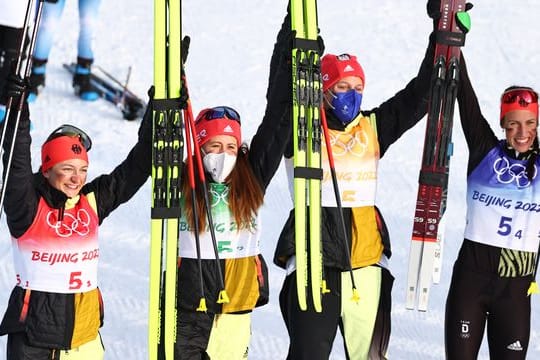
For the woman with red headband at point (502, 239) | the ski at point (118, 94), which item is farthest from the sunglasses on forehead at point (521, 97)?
the ski at point (118, 94)

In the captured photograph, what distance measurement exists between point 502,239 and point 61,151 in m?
1.92

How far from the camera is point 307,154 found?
4.20m

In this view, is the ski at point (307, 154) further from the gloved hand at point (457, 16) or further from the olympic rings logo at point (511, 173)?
the olympic rings logo at point (511, 173)

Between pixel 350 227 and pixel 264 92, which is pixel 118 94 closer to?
pixel 264 92

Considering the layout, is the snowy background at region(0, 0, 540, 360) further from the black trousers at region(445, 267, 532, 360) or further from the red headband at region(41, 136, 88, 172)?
the red headband at region(41, 136, 88, 172)

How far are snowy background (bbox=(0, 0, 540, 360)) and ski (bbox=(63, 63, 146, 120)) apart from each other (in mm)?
97

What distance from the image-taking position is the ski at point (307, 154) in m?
4.13

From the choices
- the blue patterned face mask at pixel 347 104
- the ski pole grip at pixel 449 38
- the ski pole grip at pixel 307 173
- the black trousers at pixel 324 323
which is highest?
the ski pole grip at pixel 449 38

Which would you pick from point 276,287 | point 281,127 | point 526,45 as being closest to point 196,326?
point 281,127

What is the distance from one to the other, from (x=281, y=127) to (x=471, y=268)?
1.07m

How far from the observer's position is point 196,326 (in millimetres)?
4035

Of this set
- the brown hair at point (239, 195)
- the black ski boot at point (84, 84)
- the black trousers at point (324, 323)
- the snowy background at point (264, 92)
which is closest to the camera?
the brown hair at point (239, 195)

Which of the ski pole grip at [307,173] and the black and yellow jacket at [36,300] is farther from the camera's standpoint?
the ski pole grip at [307,173]

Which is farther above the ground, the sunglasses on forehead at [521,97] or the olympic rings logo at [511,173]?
the sunglasses on forehead at [521,97]
